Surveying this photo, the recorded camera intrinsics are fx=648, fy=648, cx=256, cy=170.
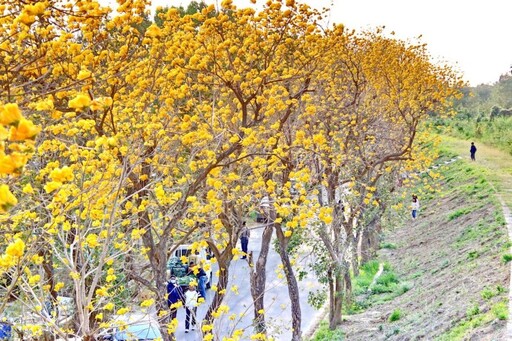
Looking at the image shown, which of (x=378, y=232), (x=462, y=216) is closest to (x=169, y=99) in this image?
(x=378, y=232)

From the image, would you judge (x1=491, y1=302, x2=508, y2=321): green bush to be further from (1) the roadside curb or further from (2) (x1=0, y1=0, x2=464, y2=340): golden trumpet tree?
(1) the roadside curb

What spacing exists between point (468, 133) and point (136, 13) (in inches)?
1582

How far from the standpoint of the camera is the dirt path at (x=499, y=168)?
55.5ft

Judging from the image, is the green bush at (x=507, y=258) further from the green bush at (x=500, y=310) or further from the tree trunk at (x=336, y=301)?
the tree trunk at (x=336, y=301)

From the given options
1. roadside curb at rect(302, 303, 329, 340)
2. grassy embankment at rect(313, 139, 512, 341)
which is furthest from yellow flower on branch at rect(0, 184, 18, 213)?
roadside curb at rect(302, 303, 329, 340)

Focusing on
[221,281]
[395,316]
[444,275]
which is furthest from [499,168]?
[221,281]

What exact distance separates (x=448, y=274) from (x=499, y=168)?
15.9 meters

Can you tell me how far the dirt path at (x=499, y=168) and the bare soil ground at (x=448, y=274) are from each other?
0.74ft

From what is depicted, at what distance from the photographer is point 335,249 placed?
13.5 metres

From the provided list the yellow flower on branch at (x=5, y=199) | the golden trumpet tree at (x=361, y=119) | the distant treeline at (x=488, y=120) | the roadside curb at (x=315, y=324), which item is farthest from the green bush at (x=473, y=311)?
the distant treeline at (x=488, y=120)

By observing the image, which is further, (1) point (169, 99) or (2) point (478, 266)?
(2) point (478, 266)

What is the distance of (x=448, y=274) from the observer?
14383 millimetres

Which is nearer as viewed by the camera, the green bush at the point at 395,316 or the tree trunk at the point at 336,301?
the green bush at the point at 395,316

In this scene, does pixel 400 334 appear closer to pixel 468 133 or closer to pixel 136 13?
pixel 136 13
